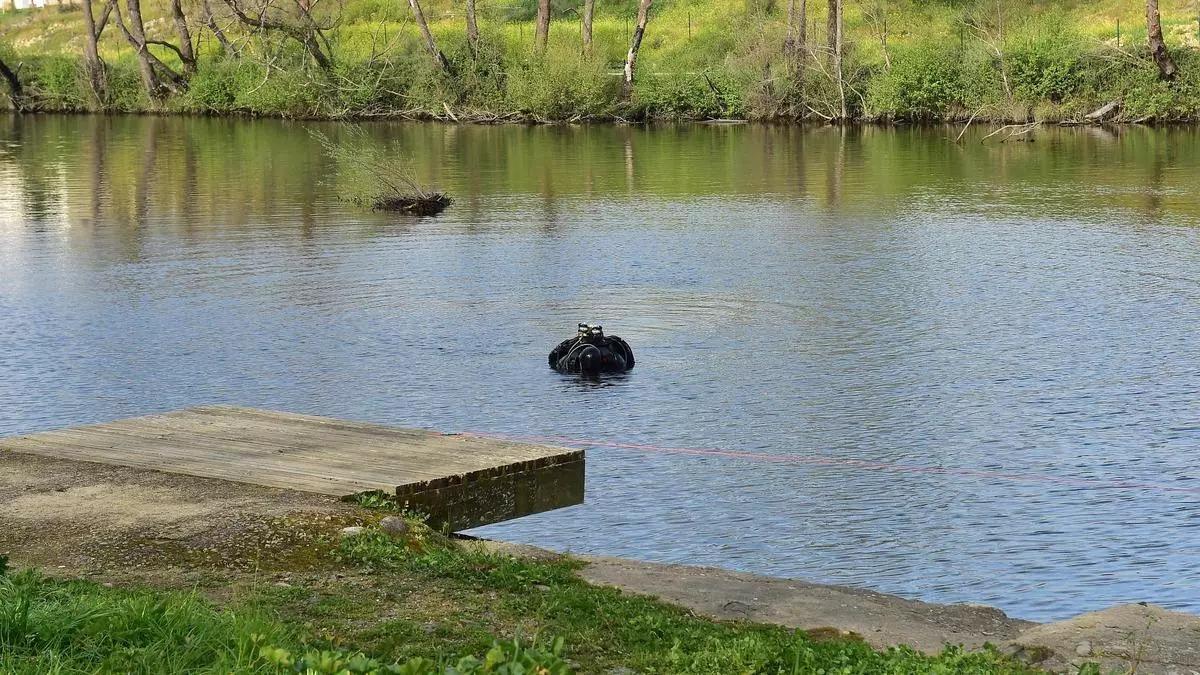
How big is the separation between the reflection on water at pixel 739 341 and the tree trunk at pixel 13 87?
139 feet

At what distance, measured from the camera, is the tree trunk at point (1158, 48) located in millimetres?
55094

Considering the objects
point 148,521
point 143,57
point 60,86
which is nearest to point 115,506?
point 148,521

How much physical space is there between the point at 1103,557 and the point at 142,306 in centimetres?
1446

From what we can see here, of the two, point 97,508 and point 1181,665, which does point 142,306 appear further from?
point 1181,665

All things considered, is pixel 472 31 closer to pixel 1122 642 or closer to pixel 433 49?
pixel 433 49

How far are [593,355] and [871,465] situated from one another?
4.22m

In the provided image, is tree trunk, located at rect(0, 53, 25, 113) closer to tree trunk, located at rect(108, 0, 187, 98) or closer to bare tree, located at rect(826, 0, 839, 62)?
tree trunk, located at rect(108, 0, 187, 98)

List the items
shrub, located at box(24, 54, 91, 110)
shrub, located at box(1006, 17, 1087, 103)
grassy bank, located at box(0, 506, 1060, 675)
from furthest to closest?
shrub, located at box(24, 54, 91, 110)
shrub, located at box(1006, 17, 1087, 103)
grassy bank, located at box(0, 506, 1060, 675)

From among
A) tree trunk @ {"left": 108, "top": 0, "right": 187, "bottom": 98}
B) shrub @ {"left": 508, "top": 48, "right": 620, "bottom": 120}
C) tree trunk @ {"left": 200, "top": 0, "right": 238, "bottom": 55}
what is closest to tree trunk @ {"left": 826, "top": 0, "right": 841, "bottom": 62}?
shrub @ {"left": 508, "top": 48, "right": 620, "bottom": 120}

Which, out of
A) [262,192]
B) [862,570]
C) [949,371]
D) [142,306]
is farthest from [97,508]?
[262,192]

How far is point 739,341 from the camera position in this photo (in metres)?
19.2

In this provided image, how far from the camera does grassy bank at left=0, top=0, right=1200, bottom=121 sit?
A: 58.8 m

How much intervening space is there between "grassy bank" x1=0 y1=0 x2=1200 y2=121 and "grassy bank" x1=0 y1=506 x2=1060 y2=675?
45.6 meters

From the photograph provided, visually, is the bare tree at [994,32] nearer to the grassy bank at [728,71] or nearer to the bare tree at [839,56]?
the grassy bank at [728,71]
